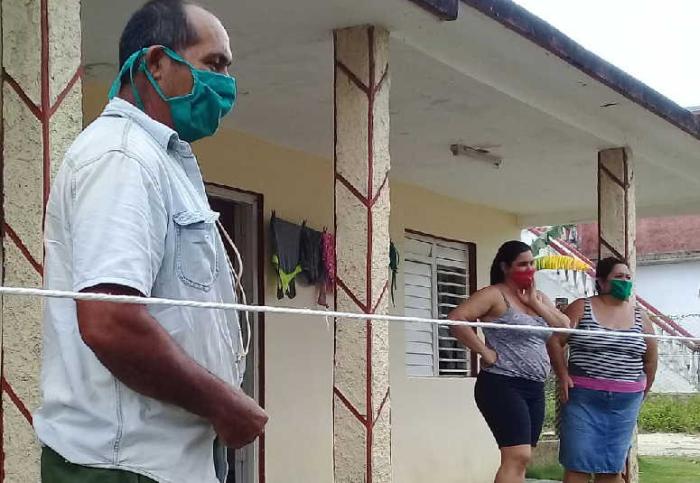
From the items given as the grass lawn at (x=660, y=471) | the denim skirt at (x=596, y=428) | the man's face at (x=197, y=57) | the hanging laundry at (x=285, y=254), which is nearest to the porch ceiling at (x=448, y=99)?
the hanging laundry at (x=285, y=254)

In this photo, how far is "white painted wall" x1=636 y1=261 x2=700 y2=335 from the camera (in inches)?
1099

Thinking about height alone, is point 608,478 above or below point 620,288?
below

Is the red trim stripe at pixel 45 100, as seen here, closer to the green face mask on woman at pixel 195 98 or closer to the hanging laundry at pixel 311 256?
the green face mask on woman at pixel 195 98

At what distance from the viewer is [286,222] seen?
7547 mm

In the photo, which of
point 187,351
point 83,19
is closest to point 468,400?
point 83,19

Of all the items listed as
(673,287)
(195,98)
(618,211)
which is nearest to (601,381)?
(618,211)

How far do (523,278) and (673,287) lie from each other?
2380 centimetres

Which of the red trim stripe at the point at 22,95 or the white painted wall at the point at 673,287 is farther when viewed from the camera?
the white painted wall at the point at 673,287

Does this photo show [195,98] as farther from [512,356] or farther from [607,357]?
[607,357]

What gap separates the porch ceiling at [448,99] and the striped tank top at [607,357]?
1510 millimetres

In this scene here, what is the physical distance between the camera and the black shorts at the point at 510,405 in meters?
5.44

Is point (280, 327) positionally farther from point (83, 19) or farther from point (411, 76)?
point (83, 19)

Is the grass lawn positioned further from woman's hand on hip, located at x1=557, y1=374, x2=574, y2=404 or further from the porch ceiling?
woman's hand on hip, located at x1=557, y1=374, x2=574, y2=404

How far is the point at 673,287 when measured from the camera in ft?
92.4
